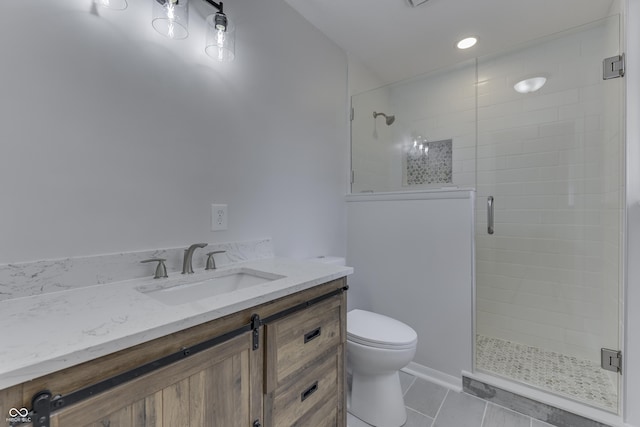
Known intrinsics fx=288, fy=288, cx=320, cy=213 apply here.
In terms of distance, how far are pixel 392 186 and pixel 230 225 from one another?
1.38 meters

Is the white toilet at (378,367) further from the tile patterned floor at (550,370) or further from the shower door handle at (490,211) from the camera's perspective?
the shower door handle at (490,211)

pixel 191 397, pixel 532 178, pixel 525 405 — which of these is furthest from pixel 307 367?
pixel 532 178

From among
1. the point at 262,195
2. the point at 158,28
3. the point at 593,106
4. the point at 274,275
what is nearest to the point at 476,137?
the point at 593,106

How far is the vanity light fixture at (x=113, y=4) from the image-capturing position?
39.9 inches

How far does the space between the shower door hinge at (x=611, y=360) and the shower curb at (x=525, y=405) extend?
12.0 inches

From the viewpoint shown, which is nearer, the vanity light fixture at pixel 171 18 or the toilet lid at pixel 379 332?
the vanity light fixture at pixel 171 18

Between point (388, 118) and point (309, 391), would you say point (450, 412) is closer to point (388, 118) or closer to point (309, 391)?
point (309, 391)

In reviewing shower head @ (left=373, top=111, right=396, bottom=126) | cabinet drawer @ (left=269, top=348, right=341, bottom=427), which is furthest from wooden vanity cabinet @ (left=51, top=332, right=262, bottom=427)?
shower head @ (left=373, top=111, right=396, bottom=126)

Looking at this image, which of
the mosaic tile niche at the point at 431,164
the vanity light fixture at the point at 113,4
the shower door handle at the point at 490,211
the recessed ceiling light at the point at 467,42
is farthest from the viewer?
the mosaic tile niche at the point at 431,164

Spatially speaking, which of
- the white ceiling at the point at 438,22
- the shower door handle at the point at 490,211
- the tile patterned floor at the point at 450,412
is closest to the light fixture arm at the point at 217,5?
the white ceiling at the point at 438,22

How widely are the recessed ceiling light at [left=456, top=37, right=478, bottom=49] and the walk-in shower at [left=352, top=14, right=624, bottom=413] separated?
141 millimetres

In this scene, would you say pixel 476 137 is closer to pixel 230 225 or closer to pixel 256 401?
pixel 230 225

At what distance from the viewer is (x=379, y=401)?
1.52m

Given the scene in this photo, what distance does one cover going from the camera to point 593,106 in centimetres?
190
